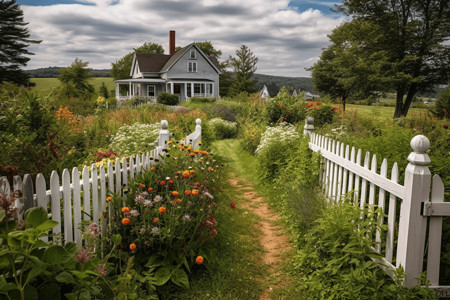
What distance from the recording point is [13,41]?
161 feet

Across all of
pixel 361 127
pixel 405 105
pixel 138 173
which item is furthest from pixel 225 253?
pixel 405 105

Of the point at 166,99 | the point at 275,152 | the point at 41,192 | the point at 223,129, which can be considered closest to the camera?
the point at 41,192

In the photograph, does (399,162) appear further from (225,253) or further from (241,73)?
(241,73)

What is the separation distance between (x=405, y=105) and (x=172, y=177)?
28.8m

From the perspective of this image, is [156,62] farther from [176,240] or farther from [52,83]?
[176,240]

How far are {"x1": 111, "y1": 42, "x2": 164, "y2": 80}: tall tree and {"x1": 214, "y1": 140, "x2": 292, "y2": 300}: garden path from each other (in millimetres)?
48091

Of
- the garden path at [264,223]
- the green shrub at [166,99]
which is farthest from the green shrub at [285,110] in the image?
the green shrub at [166,99]

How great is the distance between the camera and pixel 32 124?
5.29 metres

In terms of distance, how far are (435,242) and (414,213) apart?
0.36 meters

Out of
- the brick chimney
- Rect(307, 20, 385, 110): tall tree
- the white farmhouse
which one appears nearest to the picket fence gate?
Rect(307, 20, 385, 110): tall tree

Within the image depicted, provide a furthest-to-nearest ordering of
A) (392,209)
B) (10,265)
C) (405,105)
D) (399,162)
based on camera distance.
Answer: (405,105), (399,162), (392,209), (10,265)

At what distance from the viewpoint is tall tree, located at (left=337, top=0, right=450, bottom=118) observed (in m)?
Result: 26.3

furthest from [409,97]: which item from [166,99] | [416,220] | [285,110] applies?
[416,220]

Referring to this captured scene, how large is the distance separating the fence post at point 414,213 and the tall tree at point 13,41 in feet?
181
